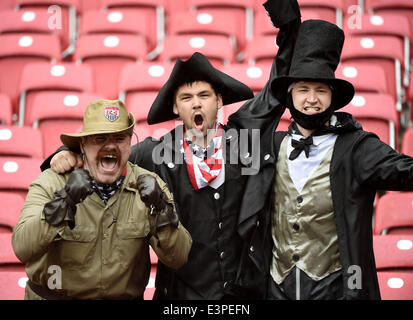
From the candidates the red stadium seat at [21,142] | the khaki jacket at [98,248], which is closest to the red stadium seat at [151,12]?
the red stadium seat at [21,142]

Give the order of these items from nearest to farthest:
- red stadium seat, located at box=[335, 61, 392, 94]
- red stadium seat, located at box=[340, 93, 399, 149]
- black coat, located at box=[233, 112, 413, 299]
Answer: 1. black coat, located at box=[233, 112, 413, 299]
2. red stadium seat, located at box=[340, 93, 399, 149]
3. red stadium seat, located at box=[335, 61, 392, 94]

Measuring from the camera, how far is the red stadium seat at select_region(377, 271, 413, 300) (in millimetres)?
3035

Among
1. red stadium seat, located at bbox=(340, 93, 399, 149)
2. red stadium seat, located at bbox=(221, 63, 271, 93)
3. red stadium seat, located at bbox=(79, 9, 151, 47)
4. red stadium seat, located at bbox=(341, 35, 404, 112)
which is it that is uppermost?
red stadium seat, located at bbox=(79, 9, 151, 47)

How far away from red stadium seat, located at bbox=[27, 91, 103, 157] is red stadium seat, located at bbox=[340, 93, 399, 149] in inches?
73.4

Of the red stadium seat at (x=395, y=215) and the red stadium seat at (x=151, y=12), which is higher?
the red stadium seat at (x=151, y=12)

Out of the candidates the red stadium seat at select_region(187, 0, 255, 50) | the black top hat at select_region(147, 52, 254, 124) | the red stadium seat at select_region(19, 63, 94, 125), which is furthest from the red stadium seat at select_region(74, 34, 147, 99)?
the black top hat at select_region(147, 52, 254, 124)

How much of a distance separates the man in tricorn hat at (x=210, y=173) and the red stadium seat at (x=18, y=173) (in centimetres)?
129

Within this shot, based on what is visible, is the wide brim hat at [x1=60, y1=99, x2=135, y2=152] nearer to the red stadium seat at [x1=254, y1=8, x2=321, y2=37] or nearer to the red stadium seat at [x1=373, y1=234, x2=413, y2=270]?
the red stadium seat at [x1=373, y1=234, x2=413, y2=270]

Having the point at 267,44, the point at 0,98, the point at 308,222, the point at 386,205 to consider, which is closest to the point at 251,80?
the point at 267,44

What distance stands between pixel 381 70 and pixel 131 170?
280cm

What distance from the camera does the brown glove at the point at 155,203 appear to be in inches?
86.9

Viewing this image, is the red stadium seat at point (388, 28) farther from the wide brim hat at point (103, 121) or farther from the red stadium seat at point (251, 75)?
the wide brim hat at point (103, 121)

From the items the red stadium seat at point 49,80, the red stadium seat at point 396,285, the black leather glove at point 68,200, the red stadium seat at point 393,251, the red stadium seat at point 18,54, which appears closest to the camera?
the black leather glove at point 68,200

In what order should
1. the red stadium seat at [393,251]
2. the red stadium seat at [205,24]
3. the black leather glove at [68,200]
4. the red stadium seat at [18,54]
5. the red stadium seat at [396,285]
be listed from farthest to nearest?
the red stadium seat at [205,24]
the red stadium seat at [18,54]
the red stadium seat at [393,251]
the red stadium seat at [396,285]
the black leather glove at [68,200]
